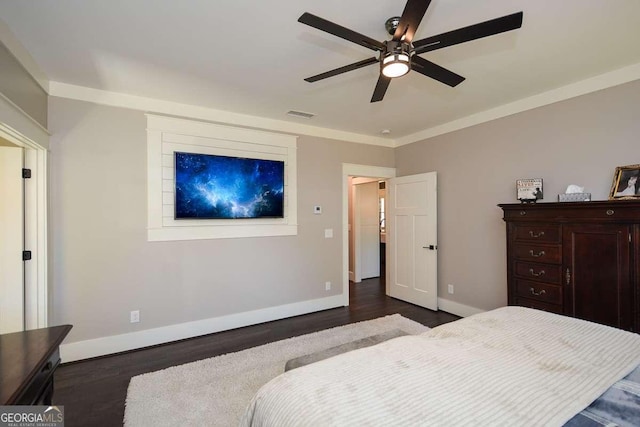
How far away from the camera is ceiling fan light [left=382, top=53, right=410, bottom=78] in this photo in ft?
5.49

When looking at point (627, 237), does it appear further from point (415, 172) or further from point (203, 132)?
point (203, 132)

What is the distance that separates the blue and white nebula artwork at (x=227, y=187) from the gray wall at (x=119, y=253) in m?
0.35

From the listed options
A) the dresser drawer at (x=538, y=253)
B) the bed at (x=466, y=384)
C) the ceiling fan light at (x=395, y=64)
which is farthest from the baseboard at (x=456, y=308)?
the ceiling fan light at (x=395, y=64)

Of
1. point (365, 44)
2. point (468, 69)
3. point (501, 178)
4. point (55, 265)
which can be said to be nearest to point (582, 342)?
point (365, 44)

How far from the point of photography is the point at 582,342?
1.48m

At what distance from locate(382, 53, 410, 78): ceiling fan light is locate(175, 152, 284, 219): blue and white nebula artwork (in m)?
2.26

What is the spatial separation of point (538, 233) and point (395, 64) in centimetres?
216

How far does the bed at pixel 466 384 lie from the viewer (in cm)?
95

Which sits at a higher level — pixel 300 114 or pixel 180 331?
pixel 300 114

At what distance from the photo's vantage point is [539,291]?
271cm

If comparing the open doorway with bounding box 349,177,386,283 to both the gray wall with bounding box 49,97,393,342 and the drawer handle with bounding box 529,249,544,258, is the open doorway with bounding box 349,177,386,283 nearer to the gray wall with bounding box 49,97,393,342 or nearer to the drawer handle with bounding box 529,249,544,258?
the gray wall with bounding box 49,97,393,342

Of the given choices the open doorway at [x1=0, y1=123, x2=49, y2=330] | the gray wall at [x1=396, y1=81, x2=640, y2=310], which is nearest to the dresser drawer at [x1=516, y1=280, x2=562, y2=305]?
the gray wall at [x1=396, y1=81, x2=640, y2=310]

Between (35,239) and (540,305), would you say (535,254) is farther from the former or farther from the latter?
(35,239)

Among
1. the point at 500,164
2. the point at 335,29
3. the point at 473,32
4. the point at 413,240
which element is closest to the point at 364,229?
the point at 413,240
